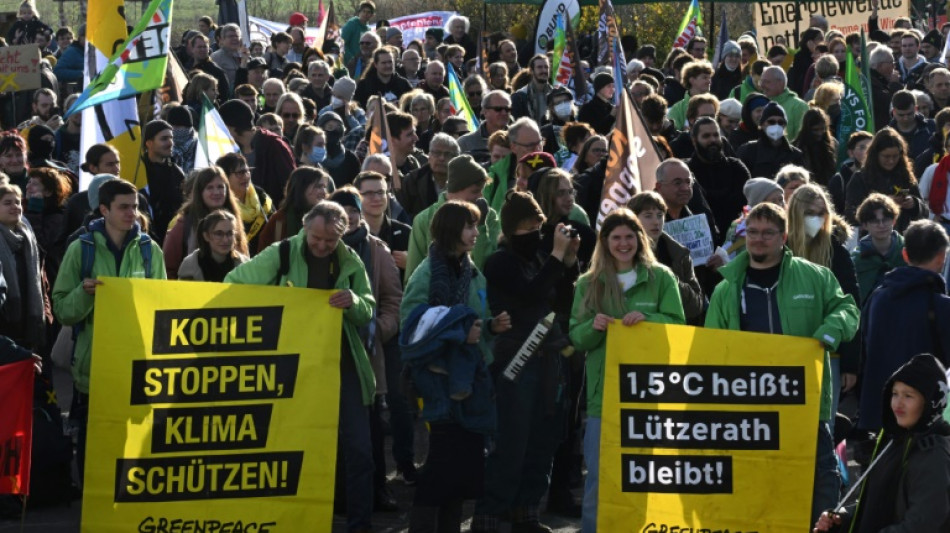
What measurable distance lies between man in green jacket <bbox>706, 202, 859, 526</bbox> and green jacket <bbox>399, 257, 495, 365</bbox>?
114cm

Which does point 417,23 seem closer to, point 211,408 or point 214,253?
point 214,253

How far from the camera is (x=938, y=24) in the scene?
35500 millimetres

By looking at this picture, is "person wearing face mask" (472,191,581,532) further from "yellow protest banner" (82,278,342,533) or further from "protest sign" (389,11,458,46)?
"protest sign" (389,11,458,46)

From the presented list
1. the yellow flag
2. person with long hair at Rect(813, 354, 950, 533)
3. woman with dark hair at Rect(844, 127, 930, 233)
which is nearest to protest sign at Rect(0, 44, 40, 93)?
the yellow flag

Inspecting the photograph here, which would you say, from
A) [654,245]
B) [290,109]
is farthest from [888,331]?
[290,109]

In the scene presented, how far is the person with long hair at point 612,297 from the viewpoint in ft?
29.5

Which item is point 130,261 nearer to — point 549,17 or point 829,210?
point 829,210

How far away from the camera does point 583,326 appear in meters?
8.98

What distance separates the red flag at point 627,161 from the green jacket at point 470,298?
1725 millimetres

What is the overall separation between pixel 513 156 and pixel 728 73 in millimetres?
9002

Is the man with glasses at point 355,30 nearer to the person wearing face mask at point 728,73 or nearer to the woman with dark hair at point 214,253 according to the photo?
the person wearing face mask at point 728,73

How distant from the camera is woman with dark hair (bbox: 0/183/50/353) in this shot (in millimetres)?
10461

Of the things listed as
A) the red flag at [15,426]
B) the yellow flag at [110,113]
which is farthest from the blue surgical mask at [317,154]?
the red flag at [15,426]

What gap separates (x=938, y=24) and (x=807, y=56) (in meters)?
15.0
